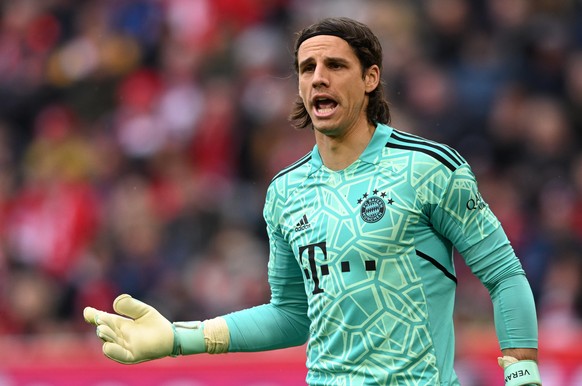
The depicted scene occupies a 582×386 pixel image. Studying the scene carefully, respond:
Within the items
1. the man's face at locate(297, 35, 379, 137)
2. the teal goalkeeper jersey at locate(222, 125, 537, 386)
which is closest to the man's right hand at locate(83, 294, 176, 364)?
the teal goalkeeper jersey at locate(222, 125, 537, 386)

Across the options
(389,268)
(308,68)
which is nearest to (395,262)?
(389,268)

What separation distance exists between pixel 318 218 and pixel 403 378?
2.34 ft

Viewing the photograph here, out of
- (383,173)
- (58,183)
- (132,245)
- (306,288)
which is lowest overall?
(306,288)

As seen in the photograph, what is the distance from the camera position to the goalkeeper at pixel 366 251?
4543 millimetres

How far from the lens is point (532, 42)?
36.1 ft

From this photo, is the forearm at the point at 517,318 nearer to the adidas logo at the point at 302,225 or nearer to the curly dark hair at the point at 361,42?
the adidas logo at the point at 302,225

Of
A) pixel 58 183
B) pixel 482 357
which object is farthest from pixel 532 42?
pixel 58 183

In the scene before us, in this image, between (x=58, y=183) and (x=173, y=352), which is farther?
(x=58, y=183)

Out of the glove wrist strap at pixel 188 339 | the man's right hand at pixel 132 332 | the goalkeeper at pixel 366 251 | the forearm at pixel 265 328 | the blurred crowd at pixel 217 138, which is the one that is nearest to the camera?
the goalkeeper at pixel 366 251

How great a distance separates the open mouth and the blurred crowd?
4.68 metres

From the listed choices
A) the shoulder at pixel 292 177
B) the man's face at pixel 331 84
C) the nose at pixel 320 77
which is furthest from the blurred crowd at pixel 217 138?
the nose at pixel 320 77

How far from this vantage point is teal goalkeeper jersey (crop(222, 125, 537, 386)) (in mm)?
4547

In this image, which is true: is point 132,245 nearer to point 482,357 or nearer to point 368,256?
point 482,357

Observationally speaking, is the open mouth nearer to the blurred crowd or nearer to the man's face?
the man's face
